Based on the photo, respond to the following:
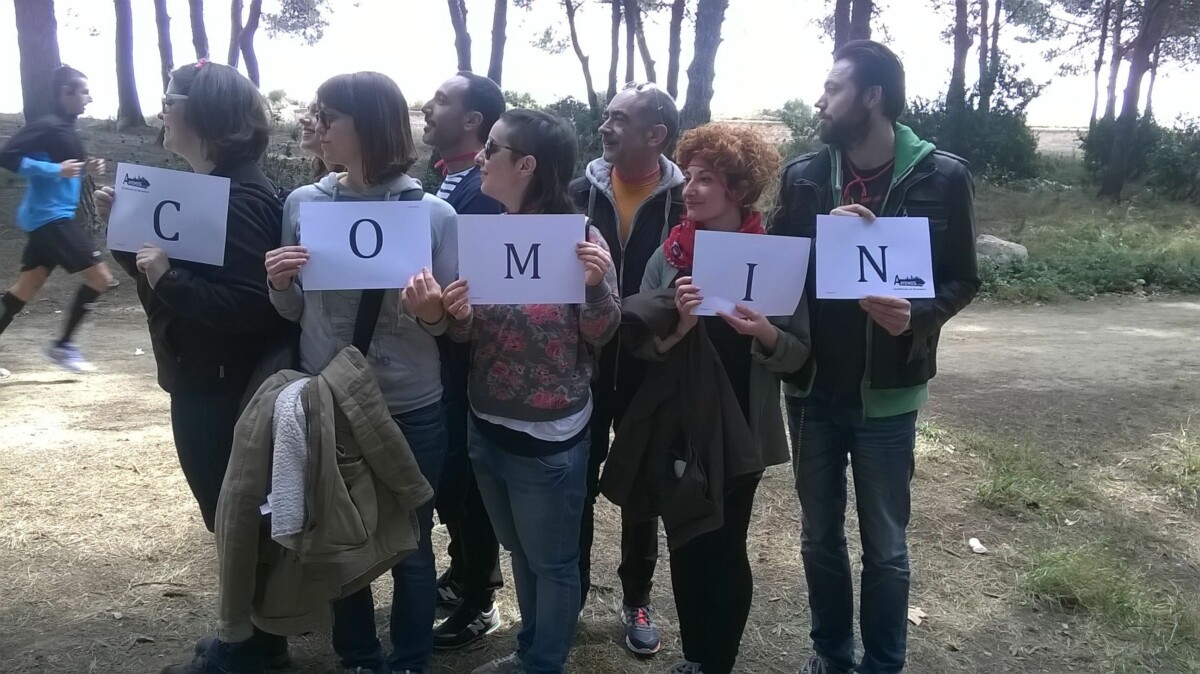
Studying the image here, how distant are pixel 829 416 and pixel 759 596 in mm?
1292

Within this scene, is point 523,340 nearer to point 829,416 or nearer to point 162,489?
point 829,416

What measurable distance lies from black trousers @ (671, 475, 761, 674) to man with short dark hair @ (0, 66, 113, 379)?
15.9ft

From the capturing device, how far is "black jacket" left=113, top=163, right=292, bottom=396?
2.33 m

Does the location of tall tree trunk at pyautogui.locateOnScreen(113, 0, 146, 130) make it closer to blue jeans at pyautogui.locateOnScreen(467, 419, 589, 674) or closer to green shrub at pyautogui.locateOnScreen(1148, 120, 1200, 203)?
blue jeans at pyautogui.locateOnScreen(467, 419, 589, 674)

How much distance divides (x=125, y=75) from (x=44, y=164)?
1464cm

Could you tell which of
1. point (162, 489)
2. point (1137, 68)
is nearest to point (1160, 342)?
point (162, 489)

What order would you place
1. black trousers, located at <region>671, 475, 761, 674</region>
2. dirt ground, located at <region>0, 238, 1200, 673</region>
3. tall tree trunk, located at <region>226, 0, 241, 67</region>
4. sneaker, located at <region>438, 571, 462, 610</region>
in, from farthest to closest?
tall tree trunk, located at <region>226, 0, 241, 67</region>
sneaker, located at <region>438, 571, 462, 610</region>
dirt ground, located at <region>0, 238, 1200, 673</region>
black trousers, located at <region>671, 475, 761, 674</region>

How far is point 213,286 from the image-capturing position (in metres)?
2.34

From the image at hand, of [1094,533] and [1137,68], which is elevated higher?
[1137,68]

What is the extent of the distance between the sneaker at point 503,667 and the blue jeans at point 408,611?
0.21 meters

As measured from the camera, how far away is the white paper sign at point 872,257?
2412mm

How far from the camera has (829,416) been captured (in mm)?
2668

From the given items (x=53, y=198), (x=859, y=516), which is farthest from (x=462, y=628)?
(x=53, y=198)

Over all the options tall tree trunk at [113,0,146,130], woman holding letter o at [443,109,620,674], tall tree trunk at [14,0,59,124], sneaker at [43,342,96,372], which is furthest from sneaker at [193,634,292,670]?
tall tree trunk at [113,0,146,130]
